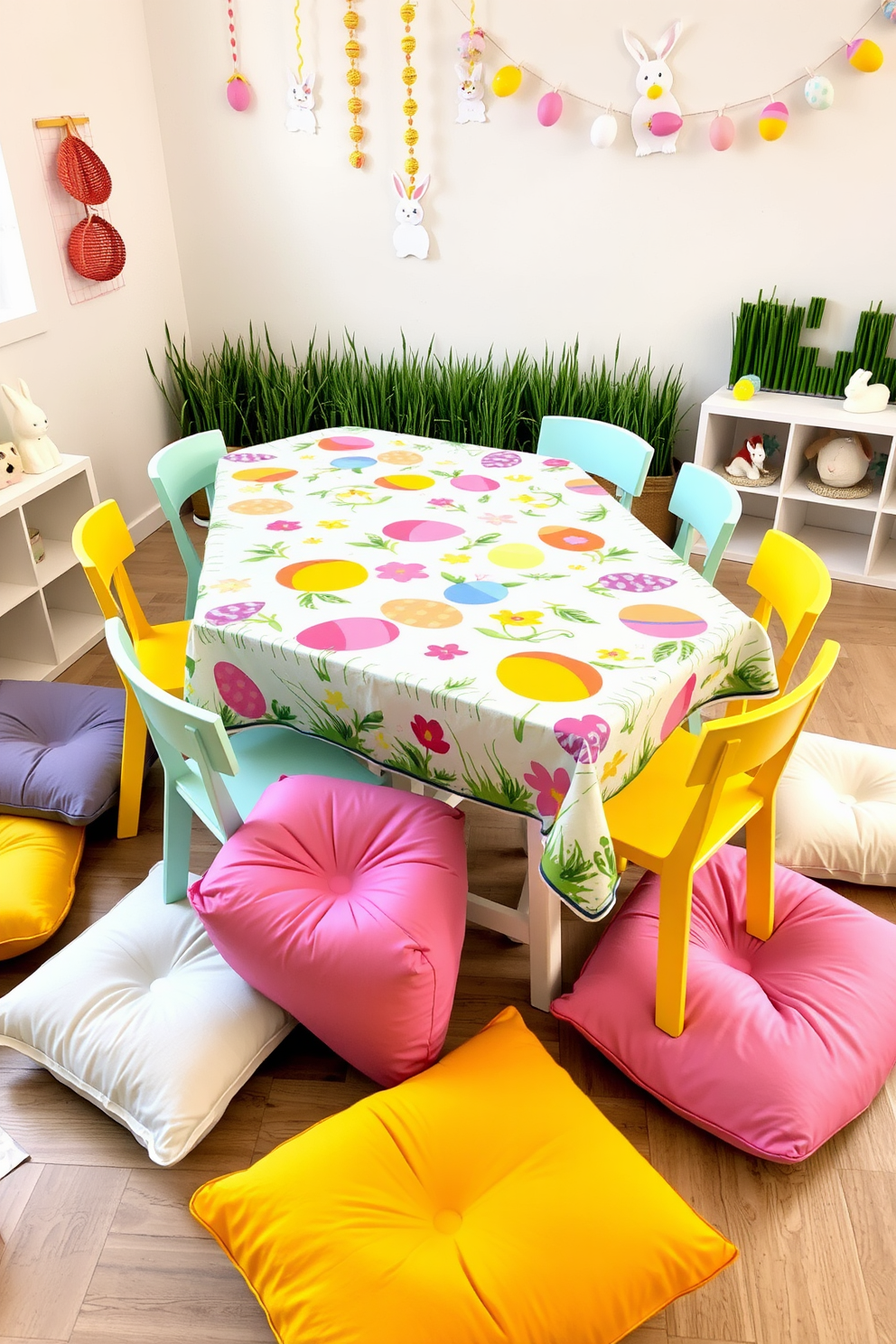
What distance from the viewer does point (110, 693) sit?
2312 millimetres

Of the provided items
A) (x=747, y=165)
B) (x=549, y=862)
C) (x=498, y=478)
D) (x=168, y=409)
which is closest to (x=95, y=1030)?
(x=549, y=862)

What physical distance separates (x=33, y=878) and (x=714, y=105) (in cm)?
295

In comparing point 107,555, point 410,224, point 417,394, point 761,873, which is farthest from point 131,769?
point 410,224

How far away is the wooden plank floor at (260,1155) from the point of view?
132cm

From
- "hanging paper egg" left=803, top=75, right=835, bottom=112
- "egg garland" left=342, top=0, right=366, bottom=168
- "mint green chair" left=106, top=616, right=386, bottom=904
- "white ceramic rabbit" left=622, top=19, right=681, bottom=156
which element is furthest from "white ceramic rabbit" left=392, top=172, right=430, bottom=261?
"mint green chair" left=106, top=616, right=386, bottom=904

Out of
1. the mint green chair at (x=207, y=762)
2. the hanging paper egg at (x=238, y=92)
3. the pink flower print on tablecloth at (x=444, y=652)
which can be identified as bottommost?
the mint green chair at (x=207, y=762)

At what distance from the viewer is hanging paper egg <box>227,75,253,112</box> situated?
3426 millimetres

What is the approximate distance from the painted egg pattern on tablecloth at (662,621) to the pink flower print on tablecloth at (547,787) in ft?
1.02

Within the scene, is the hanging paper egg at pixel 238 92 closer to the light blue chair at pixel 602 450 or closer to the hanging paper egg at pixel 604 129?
the hanging paper egg at pixel 604 129

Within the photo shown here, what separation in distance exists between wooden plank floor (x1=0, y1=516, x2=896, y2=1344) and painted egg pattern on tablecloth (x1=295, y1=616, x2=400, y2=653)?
70 cm

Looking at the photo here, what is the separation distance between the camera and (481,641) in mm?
1521

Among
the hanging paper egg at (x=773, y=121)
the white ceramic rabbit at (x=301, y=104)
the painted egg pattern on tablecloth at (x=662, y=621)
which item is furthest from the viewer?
the white ceramic rabbit at (x=301, y=104)

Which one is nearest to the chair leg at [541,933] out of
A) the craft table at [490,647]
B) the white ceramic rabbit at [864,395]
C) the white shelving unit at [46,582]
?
the craft table at [490,647]

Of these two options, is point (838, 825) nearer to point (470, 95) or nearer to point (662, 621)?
point (662, 621)
